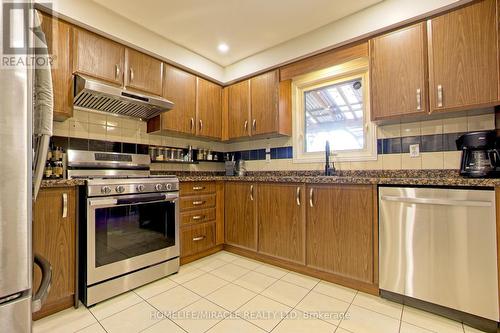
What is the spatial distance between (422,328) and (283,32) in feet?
8.96

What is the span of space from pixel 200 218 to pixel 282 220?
92 cm

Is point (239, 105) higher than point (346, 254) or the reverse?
higher

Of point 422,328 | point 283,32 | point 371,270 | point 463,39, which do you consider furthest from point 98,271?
point 463,39

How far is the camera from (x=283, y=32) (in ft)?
8.19

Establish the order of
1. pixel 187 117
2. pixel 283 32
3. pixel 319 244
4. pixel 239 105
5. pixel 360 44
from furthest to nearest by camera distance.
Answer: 1. pixel 239 105
2. pixel 187 117
3. pixel 283 32
4. pixel 360 44
5. pixel 319 244

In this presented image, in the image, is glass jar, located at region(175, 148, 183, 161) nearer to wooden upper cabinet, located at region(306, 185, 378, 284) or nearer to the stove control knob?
the stove control knob

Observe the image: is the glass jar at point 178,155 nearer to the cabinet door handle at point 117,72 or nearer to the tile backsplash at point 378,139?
the tile backsplash at point 378,139

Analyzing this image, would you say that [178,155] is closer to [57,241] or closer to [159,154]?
[159,154]

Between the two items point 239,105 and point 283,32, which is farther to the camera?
point 239,105

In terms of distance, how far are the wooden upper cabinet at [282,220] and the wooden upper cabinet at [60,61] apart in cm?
189

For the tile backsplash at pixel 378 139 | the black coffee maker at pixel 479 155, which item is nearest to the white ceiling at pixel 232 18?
the tile backsplash at pixel 378 139

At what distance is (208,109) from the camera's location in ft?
10.1

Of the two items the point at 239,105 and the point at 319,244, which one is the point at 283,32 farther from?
the point at 319,244

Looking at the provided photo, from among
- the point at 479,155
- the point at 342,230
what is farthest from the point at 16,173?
the point at 479,155
